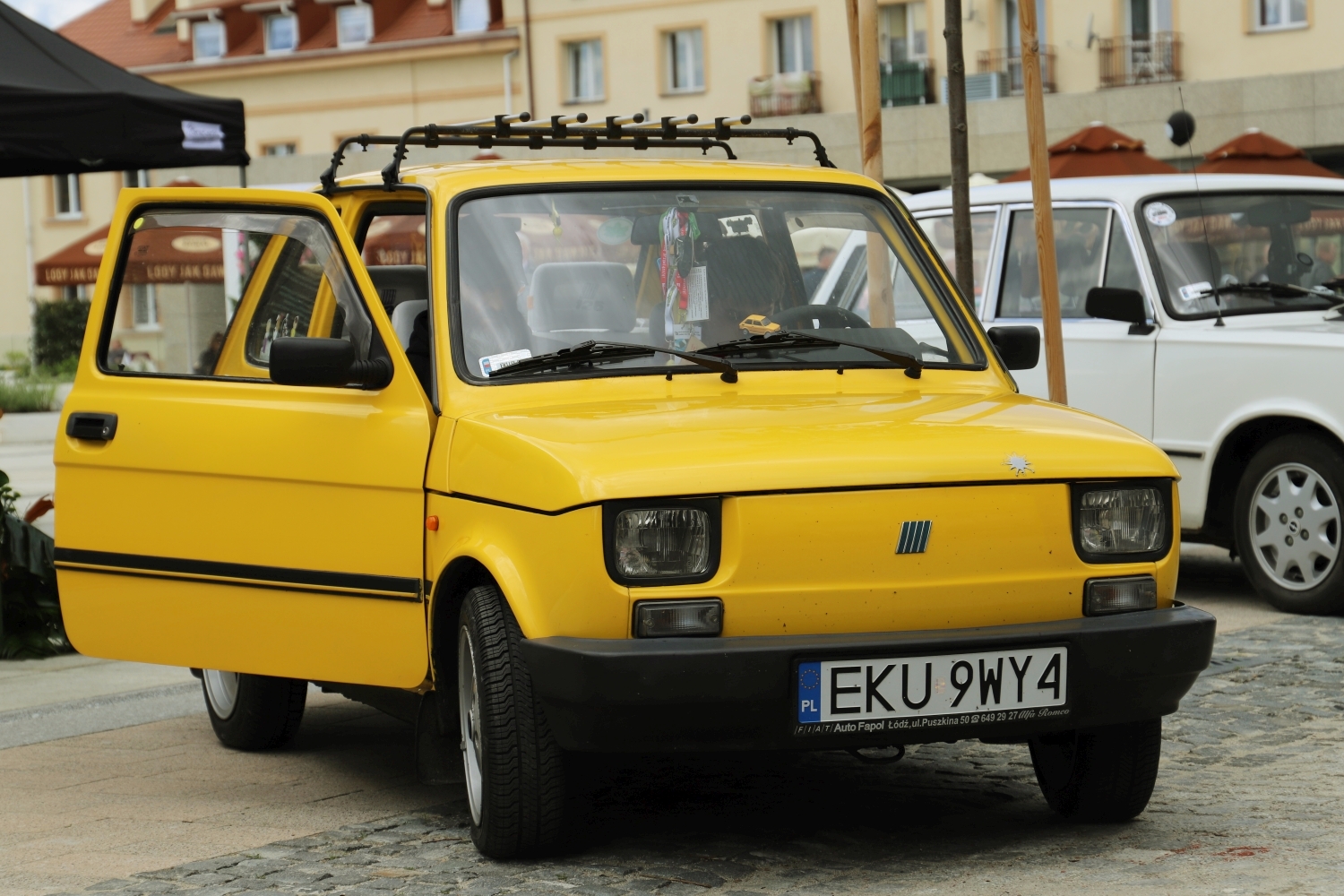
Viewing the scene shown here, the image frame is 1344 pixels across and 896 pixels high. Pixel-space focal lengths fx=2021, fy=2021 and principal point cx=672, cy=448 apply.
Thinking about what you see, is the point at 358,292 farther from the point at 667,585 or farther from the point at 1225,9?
the point at 1225,9

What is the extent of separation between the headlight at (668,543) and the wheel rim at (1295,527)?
17.4ft

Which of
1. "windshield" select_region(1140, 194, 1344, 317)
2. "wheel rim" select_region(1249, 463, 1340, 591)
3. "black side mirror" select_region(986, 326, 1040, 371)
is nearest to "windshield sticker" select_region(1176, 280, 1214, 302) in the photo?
"windshield" select_region(1140, 194, 1344, 317)

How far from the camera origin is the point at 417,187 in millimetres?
5902

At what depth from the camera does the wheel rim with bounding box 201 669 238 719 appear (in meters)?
6.75

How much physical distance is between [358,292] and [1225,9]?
3324 centimetres

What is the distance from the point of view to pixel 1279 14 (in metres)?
35.8

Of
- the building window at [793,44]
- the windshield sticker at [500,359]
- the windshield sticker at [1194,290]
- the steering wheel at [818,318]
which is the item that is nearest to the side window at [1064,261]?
the windshield sticker at [1194,290]

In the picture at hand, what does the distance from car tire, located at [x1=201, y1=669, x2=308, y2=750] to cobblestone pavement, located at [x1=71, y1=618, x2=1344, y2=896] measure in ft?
3.88

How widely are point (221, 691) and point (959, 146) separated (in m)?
3.88

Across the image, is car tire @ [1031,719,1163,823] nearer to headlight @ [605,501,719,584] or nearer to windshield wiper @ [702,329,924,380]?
windshield wiper @ [702,329,924,380]

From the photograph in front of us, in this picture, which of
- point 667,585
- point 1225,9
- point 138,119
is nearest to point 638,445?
point 667,585

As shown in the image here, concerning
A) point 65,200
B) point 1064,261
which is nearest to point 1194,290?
point 1064,261

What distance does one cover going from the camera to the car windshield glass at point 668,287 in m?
5.53

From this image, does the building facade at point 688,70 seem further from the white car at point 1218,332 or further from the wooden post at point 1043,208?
the wooden post at point 1043,208
